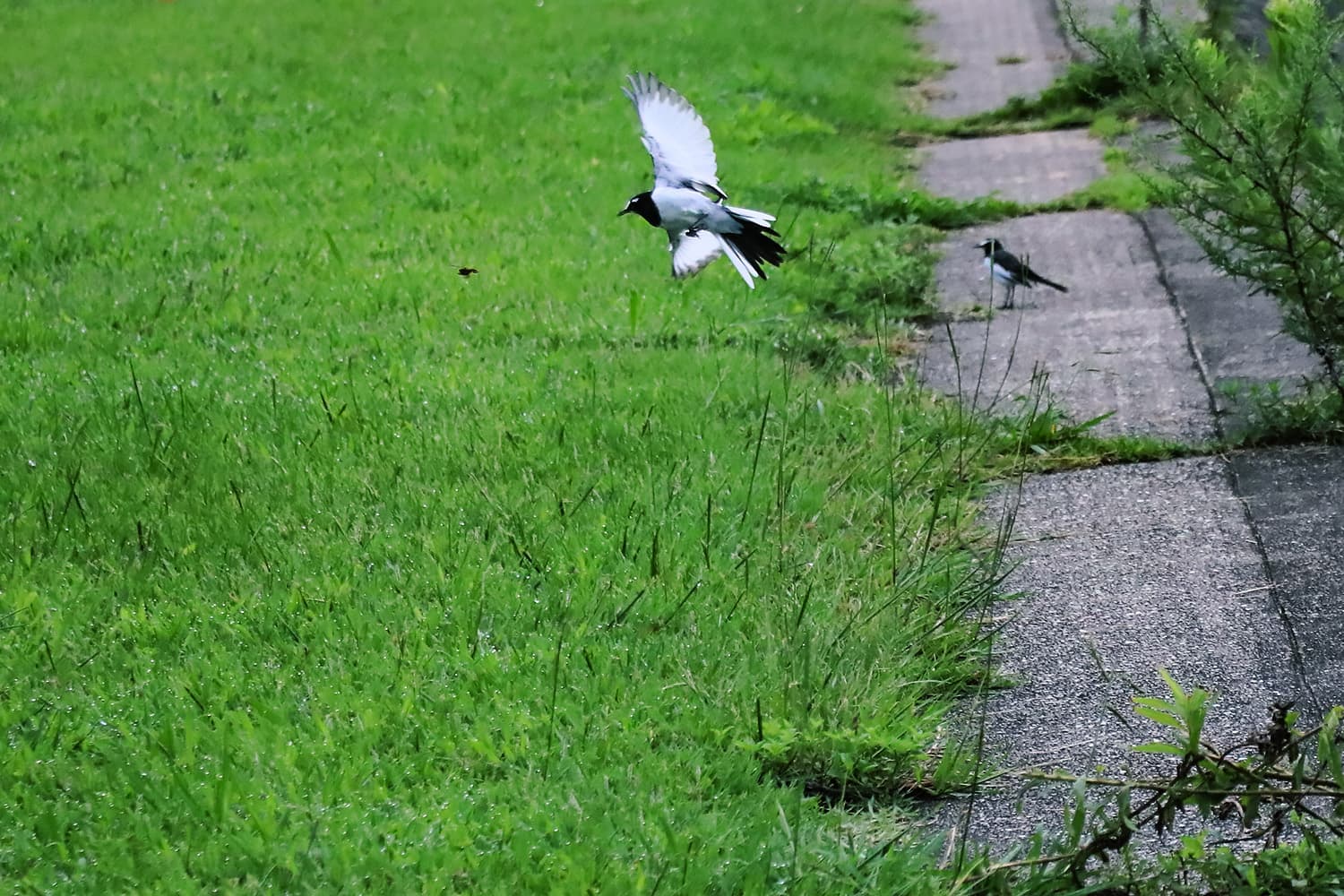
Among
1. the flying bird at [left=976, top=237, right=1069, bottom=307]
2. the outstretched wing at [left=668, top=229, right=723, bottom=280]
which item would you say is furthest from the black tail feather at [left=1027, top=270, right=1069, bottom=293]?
the outstretched wing at [left=668, top=229, right=723, bottom=280]

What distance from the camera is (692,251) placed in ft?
9.97

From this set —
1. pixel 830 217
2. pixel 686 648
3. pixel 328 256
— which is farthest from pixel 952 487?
pixel 328 256

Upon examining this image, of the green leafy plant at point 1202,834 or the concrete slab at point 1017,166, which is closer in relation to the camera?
the green leafy plant at point 1202,834

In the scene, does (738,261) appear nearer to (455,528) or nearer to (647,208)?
(647,208)

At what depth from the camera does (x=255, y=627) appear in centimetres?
372

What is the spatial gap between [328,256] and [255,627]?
3200mm

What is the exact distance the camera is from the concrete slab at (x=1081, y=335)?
5.31m

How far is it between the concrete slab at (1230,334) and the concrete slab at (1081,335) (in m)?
0.07

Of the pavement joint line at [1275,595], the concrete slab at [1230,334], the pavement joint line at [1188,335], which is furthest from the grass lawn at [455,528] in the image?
the concrete slab at [1230,334]

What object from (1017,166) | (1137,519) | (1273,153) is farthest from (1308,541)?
(1017,166)

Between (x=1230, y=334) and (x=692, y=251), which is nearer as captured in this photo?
(x=692, y=251)

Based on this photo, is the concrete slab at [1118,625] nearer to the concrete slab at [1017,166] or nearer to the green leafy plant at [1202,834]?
the green leafy plant at [1202,834]

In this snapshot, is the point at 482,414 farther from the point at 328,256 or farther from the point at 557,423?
the point at 328,256

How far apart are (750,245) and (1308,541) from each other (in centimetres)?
227
